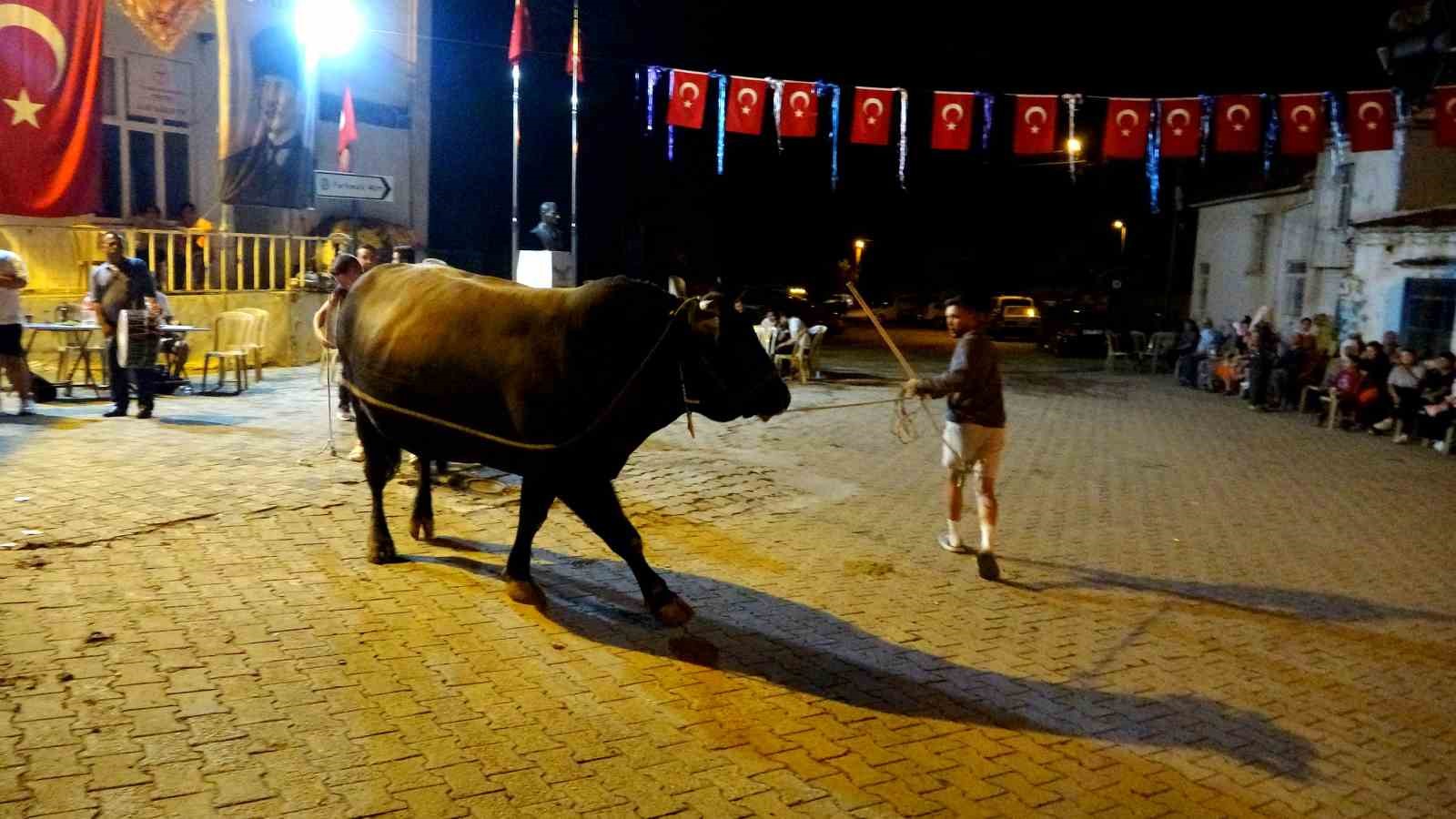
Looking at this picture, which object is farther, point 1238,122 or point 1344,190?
point 1344,190

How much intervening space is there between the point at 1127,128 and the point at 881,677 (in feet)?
42.5

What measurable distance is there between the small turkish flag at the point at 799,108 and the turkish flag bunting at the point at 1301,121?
6523mm

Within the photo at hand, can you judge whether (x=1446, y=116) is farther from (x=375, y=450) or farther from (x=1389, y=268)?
(x=375, y=450)

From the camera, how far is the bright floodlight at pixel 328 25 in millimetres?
17641

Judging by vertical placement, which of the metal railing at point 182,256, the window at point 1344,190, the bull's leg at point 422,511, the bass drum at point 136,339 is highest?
the window at point 1344,190

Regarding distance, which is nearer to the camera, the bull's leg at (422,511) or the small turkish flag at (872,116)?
the bull's leg at (422,511)

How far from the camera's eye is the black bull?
215 inches

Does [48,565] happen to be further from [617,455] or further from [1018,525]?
[1018,525]

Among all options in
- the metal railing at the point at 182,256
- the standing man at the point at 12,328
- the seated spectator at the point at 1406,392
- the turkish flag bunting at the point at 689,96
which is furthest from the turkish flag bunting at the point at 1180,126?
the standing man at the point at 12,328

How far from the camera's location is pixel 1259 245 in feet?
84.8

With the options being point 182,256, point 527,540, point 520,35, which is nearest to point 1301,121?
point 520,35

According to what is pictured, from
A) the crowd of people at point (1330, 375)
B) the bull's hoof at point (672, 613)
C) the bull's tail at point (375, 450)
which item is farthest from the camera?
the crowd of people at point (1330, 375)

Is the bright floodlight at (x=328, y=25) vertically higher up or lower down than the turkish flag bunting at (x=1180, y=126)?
higher up

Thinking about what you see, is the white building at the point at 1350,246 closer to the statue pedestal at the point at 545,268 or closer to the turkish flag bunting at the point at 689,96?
the turkish flag bunting at the point at 689,96
